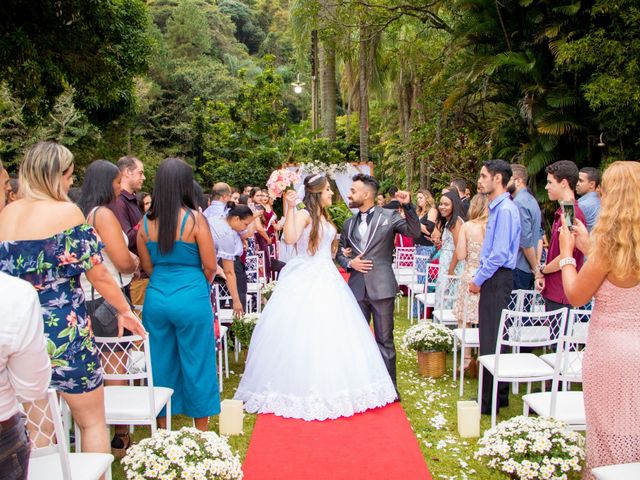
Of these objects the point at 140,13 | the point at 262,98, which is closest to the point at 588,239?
the point at 140,13

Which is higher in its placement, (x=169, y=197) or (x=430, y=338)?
(x=169, y=197)

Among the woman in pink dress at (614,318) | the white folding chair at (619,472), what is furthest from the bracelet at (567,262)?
the white folding chair at (619,472)

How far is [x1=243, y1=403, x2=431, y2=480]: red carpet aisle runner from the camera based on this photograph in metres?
4.29

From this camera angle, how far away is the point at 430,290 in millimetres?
9836

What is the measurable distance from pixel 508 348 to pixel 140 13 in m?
11.5

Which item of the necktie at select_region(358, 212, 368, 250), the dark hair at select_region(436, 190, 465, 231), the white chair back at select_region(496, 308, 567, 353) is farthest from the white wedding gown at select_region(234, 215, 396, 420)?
the dark hair at select_region(436, 190, 465, 231)

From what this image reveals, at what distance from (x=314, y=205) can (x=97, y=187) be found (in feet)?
7.07

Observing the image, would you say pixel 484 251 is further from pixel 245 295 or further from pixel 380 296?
pixel 245 295

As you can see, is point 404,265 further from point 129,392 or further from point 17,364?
point 17,364

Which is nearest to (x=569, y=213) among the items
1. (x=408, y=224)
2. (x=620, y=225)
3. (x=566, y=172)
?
(x=620, y=225)

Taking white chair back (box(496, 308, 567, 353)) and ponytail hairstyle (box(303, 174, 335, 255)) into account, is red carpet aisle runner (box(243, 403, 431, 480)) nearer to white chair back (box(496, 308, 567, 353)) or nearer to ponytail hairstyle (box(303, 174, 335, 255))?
white chair back (box(496, 308, 567, 353))

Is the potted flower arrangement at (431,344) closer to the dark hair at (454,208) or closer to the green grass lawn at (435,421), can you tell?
the green grass lawn at (435,421)

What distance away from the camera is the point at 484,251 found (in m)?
5.43

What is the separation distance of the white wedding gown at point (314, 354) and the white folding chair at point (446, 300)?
5.36 feet
